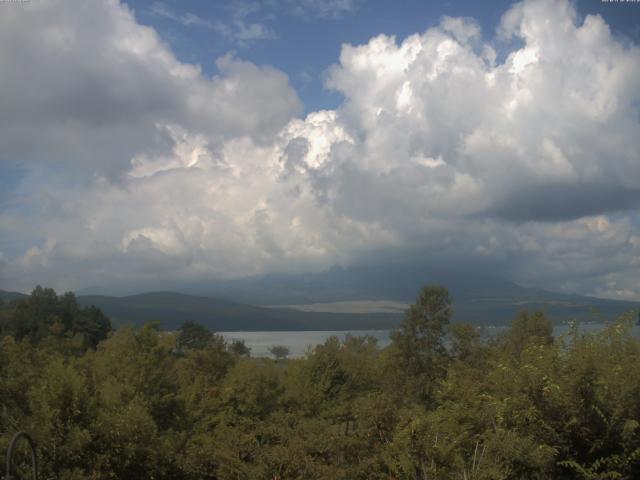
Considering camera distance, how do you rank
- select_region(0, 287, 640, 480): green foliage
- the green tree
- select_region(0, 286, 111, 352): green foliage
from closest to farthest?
select_region(0, 287, 640, 480): green foliage, the green tree, select_region(0, 286, 111, 352): green foliage

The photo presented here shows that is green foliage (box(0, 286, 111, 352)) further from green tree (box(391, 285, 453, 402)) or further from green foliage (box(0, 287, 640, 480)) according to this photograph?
green foliage (box(0, 287, 640, 480))

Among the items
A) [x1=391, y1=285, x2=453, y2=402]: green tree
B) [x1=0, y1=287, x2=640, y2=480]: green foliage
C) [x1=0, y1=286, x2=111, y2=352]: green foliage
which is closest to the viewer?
[x1=0, y1=287, x2=640, y2=480]: green foliage

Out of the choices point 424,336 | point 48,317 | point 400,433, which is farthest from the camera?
point 48,317

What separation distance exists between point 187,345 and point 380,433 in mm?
89411

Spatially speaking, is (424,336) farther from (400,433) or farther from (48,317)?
(48,317)

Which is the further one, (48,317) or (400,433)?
(48,317)

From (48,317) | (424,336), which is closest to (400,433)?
(424,336)

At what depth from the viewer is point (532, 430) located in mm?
13000

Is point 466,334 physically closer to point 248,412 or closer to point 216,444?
point 248,412

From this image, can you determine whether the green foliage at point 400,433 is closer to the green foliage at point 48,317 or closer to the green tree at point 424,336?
the green tree at point 424,336

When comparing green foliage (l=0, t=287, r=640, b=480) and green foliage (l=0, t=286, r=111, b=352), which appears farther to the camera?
green foliage (l=0, t=286, r=111, b=352)

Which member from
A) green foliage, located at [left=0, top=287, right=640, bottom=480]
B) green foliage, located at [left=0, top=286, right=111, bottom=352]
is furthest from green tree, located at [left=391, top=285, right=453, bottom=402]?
green foliage, located at [left=0, top=286, right=111, bottom=352]

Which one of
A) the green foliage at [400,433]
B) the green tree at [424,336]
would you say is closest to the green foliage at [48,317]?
the green tree at [424,336]

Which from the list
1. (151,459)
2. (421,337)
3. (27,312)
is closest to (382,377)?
(421,337)
